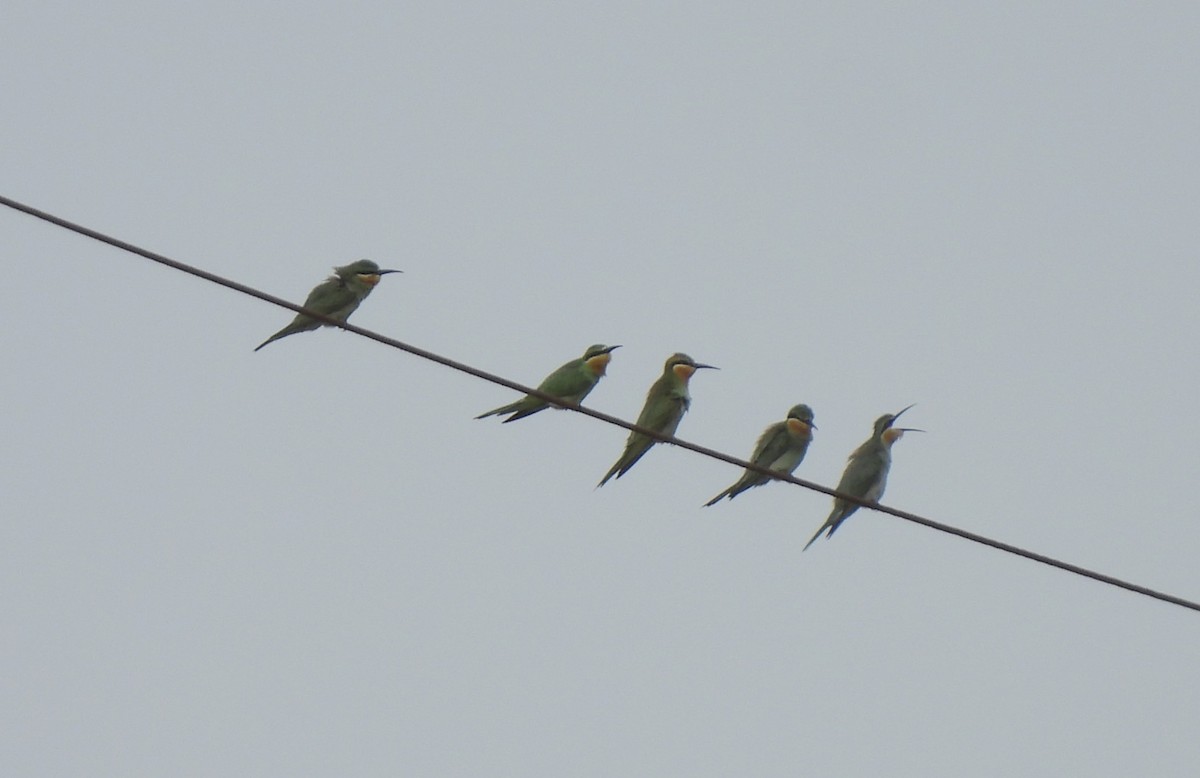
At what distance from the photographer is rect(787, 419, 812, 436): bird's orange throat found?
312 inches

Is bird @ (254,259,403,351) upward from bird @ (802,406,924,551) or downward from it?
downward

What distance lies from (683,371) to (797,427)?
608 mm

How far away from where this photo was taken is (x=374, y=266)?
840cm

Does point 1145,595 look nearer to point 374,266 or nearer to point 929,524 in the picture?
point 929,524

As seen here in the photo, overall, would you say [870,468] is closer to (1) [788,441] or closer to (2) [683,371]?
(1) [788,441]

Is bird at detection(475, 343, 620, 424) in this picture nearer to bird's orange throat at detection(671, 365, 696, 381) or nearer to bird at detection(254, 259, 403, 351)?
bird's orange throat at detection(671, 365, 696, 381)

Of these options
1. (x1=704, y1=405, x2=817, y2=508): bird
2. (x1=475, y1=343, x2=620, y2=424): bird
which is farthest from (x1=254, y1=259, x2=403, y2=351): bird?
(x1=704, y1=405, x2=817, y2=508): bird

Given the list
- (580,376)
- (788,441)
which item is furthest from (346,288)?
(788,441)

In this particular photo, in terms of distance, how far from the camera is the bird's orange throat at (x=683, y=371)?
803 cm

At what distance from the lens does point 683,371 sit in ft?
26.4

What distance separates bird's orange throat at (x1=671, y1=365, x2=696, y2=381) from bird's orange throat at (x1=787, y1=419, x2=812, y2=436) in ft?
1.74

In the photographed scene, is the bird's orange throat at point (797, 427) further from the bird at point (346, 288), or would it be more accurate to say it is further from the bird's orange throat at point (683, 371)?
the bird at point (346, 288)

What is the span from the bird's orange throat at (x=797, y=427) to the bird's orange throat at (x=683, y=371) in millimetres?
532

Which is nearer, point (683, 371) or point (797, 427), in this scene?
point (797, 427)
